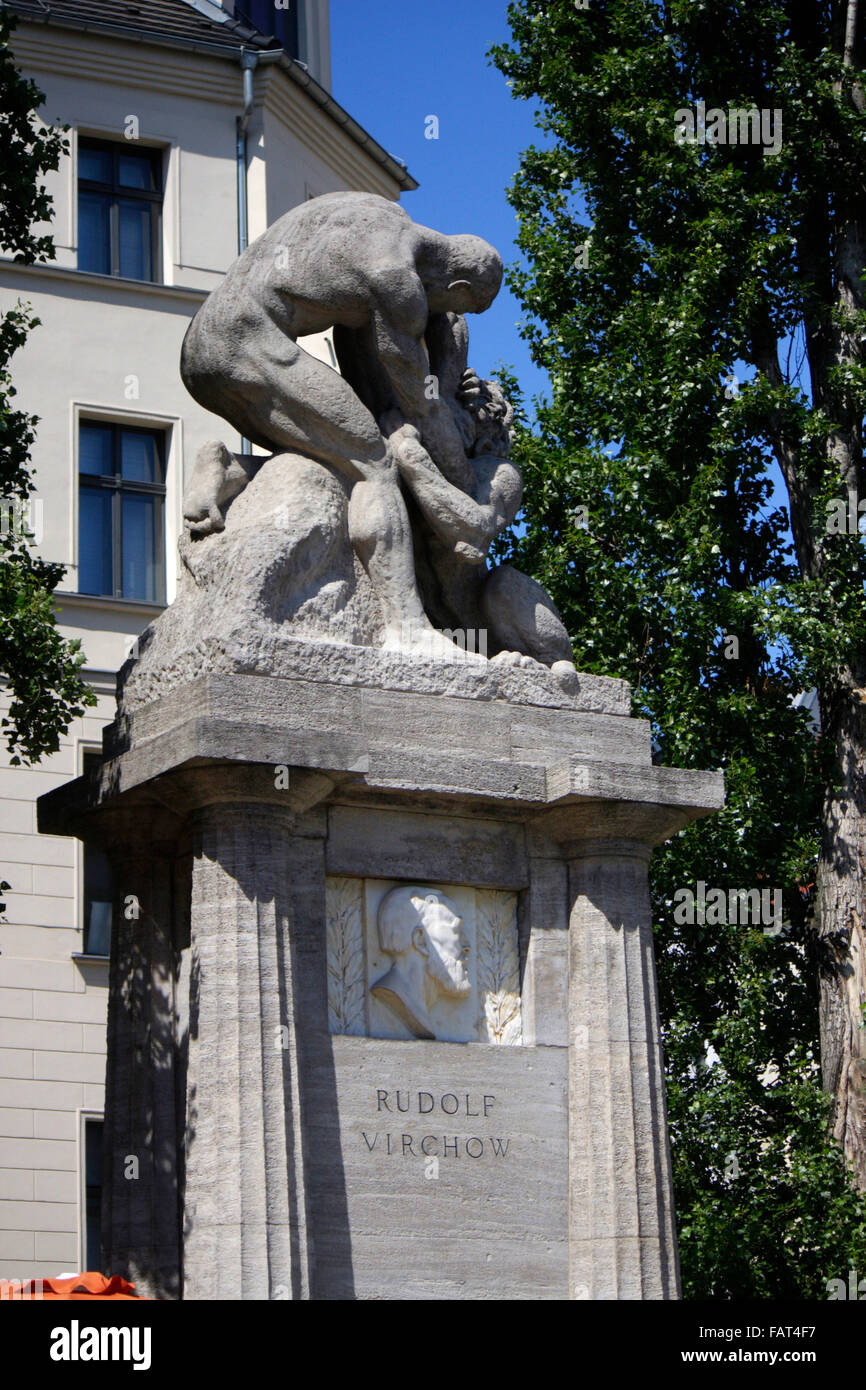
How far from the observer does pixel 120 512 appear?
2602 centimetres

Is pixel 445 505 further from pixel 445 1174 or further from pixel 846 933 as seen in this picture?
pixel 846 933

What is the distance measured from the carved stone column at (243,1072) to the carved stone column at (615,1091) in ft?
5.16

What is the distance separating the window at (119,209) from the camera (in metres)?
26.8

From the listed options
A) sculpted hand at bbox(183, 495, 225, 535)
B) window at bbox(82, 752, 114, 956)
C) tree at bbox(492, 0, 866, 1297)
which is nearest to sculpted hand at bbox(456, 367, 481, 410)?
sculpted hand at bbox(183, 495, 225, 535)

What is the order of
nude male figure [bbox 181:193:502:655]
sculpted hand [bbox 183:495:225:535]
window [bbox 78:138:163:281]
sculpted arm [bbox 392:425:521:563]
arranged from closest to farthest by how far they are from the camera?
nude male figure [bbox 181:193:502:655] → sculpted hand [bbox 183:495:225:535] → sculpted arm [bbox 392:425:521:563] → window [bbox 78:138:163:281]

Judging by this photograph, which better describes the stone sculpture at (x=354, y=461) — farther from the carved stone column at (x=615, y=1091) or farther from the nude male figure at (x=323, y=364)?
the carved stone column at (x=615, y=1091)

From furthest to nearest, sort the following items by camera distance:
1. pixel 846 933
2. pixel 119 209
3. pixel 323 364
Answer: pixel 119 209 → pixel 846 933 → pixel 323 364

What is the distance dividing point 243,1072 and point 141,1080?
52.0 inches

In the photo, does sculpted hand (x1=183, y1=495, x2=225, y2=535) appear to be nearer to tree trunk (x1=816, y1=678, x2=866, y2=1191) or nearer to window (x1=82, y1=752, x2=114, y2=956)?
tree trunk (x1=816, y1=678, x2=866, y2=1191)

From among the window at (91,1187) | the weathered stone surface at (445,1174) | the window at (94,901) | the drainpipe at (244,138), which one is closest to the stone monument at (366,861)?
the weathered stone surface at (445,1174)

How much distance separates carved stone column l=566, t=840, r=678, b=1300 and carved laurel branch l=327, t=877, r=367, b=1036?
1.10m

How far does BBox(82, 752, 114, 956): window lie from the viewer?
78.4ft

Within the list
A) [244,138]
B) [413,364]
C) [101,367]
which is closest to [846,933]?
[413,364]

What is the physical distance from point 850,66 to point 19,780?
10.8m
